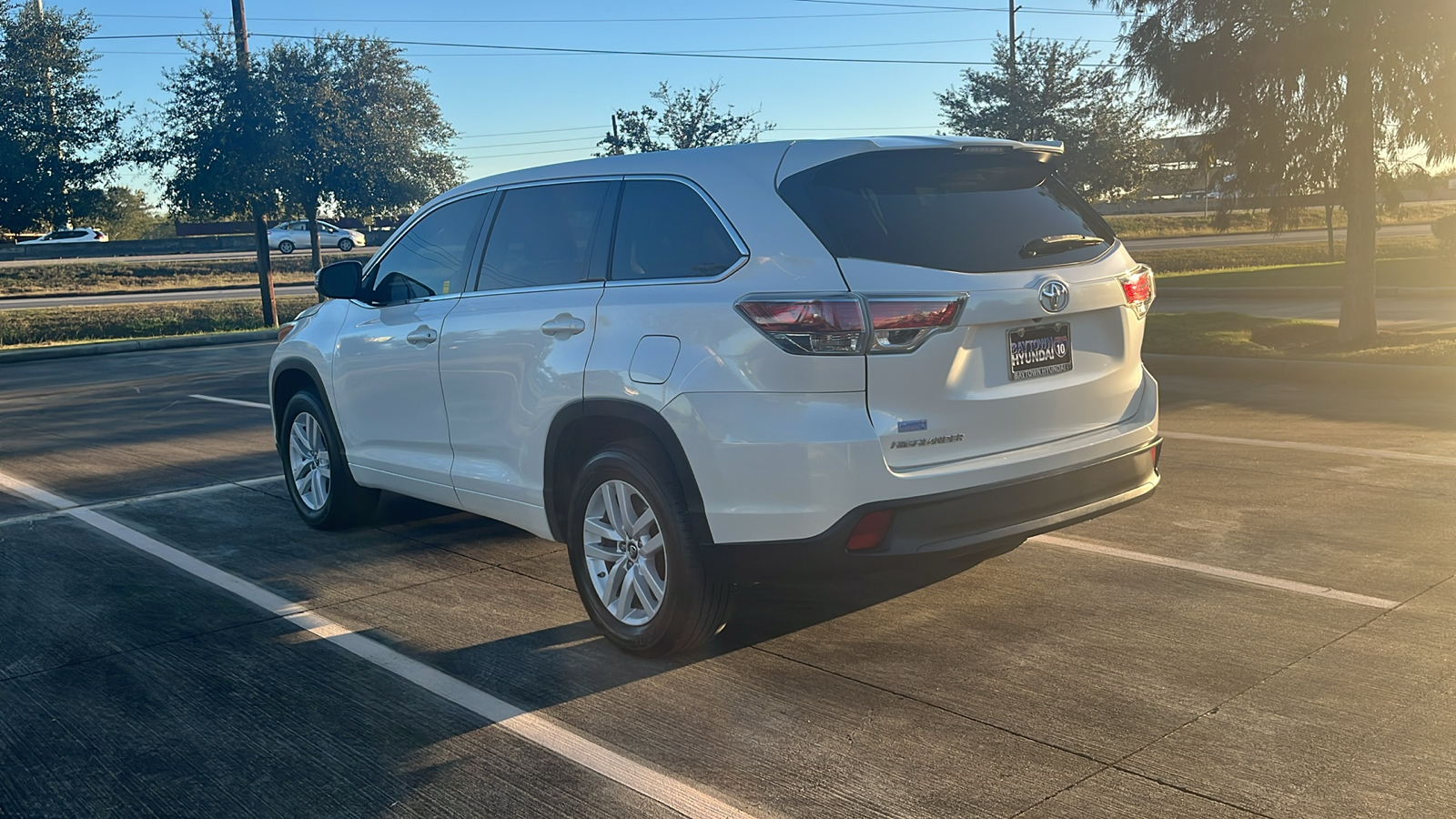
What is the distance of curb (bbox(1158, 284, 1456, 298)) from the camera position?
18.0 metres

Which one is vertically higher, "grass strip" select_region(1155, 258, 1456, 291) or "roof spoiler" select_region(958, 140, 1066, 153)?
"roof spoiler" select_region(958, 140, 1066, 153)

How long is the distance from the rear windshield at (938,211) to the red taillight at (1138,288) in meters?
0.16

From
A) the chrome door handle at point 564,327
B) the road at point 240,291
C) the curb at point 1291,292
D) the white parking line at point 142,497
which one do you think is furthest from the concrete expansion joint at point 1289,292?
the chrome door handle at point 564,327

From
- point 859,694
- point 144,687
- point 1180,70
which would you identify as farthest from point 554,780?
point 1180,70

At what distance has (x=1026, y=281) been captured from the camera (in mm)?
4293

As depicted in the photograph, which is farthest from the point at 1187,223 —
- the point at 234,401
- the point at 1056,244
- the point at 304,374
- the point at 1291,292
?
the point at 1056,244

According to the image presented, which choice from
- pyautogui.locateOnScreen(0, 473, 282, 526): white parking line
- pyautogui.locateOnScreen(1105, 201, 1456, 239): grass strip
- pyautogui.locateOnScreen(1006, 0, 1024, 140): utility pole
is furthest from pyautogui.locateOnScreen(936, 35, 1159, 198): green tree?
pyautogui.locateOnScreen(0, 473, 282, 526): white parking line

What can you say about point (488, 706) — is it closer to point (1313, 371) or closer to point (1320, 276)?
point (1313, 371)

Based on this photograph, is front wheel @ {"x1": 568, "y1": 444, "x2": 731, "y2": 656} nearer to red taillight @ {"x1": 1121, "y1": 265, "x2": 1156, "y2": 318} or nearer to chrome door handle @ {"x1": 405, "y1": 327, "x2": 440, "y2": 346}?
chrome door handle @ {"x1": 405, "y1": 327, "x2": 440, "y2": 346}

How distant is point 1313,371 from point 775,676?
8695 millimetres

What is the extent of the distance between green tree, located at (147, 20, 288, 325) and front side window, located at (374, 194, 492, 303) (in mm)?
19826

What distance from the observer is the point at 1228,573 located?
535 cm

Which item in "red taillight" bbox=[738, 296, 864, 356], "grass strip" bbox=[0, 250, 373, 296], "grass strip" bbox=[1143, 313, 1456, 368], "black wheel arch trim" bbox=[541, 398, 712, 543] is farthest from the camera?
"grass strip" bbox=[0, 250, 373, 296]

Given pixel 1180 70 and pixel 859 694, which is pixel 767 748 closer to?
pixel 859 694
